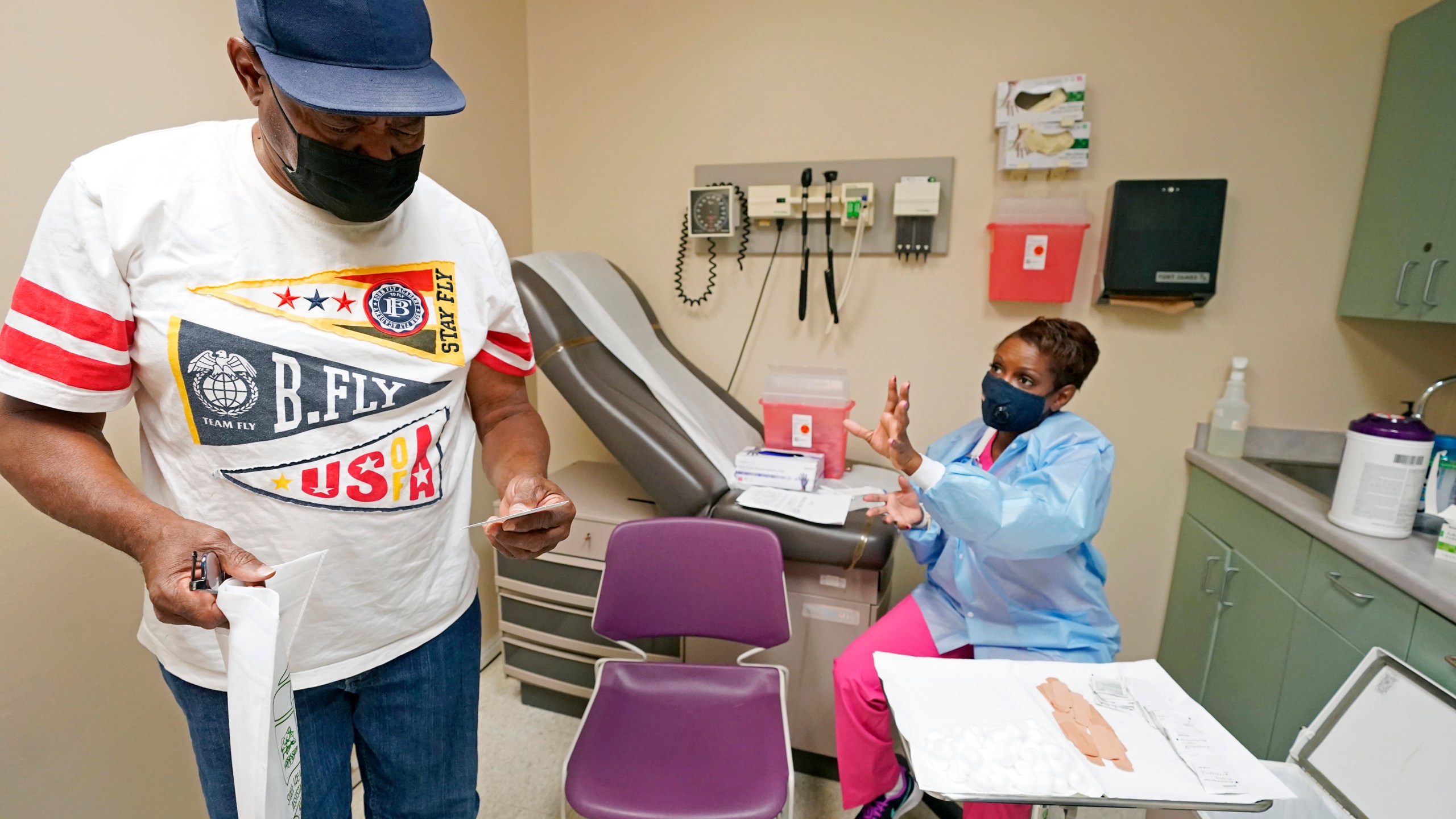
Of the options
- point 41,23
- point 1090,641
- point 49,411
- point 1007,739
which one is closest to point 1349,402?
point 1090,641

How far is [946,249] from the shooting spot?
2.22 m

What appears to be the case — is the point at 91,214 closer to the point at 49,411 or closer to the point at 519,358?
the point at 49,411

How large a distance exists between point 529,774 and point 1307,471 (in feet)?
8.16

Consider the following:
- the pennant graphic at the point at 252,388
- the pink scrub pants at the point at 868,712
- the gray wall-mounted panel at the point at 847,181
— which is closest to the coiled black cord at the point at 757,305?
the gray wall-mounted panel at the point at 847,181

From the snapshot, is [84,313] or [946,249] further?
[946,249]

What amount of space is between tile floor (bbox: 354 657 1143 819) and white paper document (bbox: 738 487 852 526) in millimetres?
806

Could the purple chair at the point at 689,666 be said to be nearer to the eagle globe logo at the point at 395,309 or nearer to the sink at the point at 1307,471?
the eagle globe logo at the point at 395,309

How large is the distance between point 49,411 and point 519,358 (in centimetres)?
55

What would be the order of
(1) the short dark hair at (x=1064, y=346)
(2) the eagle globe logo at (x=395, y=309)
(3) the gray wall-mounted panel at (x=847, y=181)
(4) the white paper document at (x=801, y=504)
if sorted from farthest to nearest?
(3) the gray wall-mounted panel at (x=847, y=181) → (4) the white paper document at (x=801, y=504) → (1) the short dark hair at (x=1064, y=346) → (2) the eagle globe logo at (x=395, y=309)

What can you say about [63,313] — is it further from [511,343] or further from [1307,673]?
[1307,673]

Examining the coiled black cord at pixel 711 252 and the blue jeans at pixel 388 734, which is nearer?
A: the blue jeans at pixel 388 734

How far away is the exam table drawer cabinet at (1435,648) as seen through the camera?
121cm

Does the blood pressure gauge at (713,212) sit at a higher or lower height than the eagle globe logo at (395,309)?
higher

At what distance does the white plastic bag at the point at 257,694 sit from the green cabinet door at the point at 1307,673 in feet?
6.20
